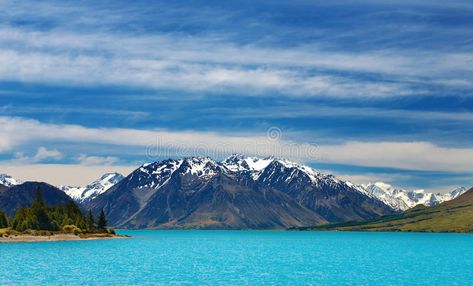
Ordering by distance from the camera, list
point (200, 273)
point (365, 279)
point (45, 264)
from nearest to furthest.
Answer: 1. point (365, 279)
2. point (200, 273)
3. point (45, 264)

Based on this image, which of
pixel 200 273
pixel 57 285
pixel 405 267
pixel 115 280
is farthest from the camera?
pixel 405 267

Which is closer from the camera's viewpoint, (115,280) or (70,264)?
(115,280)

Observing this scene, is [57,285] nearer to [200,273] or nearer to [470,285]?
[200,273]

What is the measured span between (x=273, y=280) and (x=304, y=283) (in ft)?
22.2

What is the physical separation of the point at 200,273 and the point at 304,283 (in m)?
26.2

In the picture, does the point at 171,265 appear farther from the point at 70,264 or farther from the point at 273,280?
the point at 273,280

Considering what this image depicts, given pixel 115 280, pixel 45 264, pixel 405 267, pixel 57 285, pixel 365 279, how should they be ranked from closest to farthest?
pixel 57 285
pixel 115 280
pixel 365 279
pixel 45 264
pixel 405 267

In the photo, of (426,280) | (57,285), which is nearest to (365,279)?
(426,280)

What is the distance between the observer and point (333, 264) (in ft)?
550

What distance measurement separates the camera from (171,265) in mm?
155375

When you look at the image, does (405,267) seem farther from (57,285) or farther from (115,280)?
(57,285)

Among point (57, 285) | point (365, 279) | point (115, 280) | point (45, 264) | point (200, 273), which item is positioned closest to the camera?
point (57, 285)

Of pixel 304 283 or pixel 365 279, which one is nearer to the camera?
pixel 304 283

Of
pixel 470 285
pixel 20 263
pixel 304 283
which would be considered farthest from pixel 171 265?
pixel 470 285
